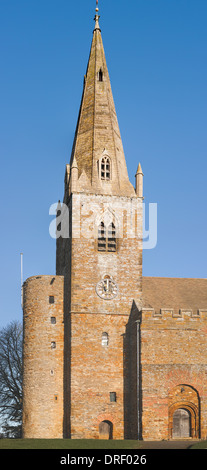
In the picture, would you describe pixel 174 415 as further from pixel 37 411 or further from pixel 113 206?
pixel 113 206

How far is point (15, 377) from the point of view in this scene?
199 feet

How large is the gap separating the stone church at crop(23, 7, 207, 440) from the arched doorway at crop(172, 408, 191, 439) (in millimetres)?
64

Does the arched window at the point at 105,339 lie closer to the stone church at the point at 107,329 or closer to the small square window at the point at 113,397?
the stone church at the point at 107,329

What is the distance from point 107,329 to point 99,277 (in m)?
3.74

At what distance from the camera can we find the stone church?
42062mm

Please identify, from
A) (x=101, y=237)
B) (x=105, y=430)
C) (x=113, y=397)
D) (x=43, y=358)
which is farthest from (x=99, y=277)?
(x=105, y=430)

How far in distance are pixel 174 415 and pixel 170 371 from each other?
9.29 ft

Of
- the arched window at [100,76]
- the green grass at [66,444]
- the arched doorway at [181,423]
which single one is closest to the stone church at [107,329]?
the arched doorway at [181,423]

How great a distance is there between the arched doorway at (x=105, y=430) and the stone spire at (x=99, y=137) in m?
16.7

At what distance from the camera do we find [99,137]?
51.0 meters

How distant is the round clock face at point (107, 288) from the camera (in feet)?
151

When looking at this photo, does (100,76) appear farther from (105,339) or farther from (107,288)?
(105,339)

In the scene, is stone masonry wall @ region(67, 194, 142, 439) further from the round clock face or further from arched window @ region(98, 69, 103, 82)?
arched window @ region(98, 69, 103, 82)

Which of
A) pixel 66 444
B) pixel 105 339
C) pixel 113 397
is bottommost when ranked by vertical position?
pixel 66 444
